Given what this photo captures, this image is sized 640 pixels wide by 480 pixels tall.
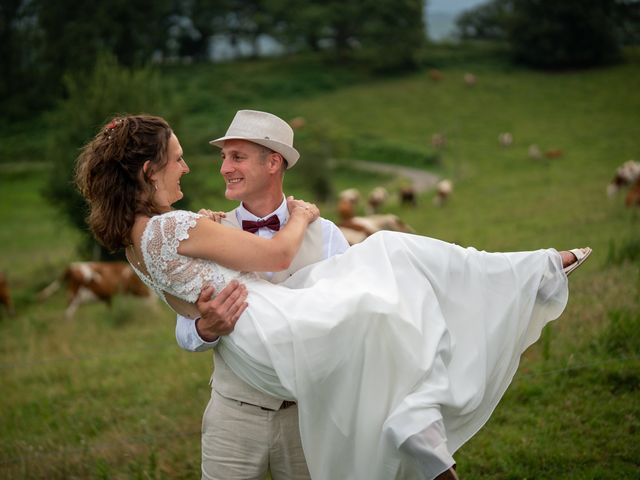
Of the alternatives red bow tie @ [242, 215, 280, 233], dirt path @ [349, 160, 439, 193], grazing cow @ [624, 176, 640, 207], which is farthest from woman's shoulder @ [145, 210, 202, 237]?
dirt path @ [349, 160, 439, 193]

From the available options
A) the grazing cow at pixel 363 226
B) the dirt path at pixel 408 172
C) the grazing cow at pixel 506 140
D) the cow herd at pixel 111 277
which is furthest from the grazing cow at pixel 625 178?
the grazing cow at pixel 506 140

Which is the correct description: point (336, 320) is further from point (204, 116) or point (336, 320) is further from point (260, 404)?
point (204, 116)

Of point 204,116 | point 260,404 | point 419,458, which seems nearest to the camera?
point 419,458

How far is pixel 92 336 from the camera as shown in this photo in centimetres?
Answer: 1134

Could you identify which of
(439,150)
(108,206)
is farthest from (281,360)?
(439,150)

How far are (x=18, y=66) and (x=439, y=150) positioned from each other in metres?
33.4

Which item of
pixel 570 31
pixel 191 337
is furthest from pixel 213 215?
pixel 570 31

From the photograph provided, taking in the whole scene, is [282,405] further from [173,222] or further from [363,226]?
[363,226]

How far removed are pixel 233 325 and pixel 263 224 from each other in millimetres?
573

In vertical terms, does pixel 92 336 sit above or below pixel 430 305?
below

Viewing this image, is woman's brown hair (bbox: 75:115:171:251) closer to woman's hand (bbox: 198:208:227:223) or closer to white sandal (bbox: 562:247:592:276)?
woman's hand (bbox: 198:208:227:223)

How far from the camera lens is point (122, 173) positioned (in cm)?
289

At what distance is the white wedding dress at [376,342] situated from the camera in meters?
2.72

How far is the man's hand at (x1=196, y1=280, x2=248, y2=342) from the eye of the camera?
278 cm
